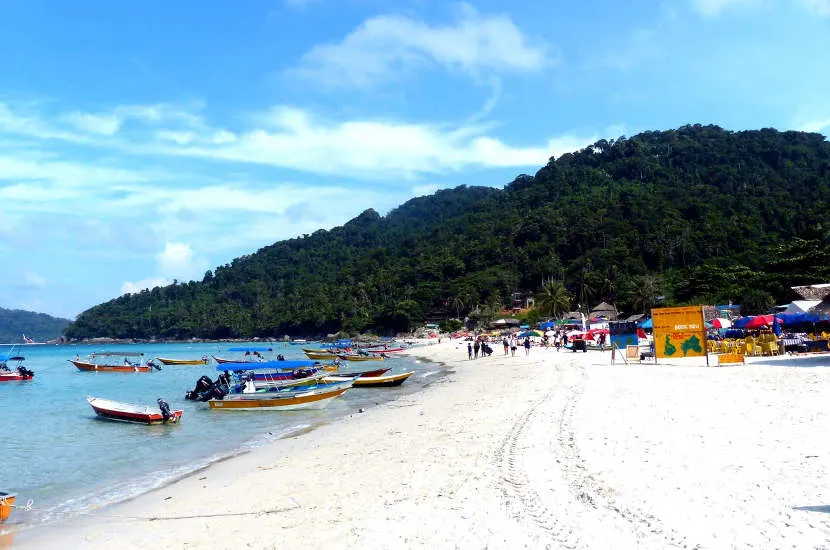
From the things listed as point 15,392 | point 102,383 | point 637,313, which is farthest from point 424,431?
point 637,313

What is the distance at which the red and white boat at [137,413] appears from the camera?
19922mm

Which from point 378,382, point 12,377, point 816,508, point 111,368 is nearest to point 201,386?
point 378,382

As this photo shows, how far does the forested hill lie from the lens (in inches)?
3447

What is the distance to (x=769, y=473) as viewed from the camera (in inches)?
290

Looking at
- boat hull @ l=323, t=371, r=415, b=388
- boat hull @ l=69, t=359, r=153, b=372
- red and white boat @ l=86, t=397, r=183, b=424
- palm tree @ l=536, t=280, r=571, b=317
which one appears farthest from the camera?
palm tree @ l=536, t=280, r=571, b=317

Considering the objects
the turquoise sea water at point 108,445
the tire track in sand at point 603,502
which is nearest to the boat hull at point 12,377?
the turquoise sea water at point 108,445

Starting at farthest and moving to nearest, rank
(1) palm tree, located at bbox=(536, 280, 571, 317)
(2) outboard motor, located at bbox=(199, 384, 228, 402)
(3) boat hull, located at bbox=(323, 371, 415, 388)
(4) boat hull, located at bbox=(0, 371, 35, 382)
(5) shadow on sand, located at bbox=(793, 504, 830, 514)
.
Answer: (1) palm tree, located at bbox=(536, 280, 571, 317) < (4) boat hull, located at bbox=(0, 371, 35, 382) < (3) boat hull, located at bbox=(323, 371, 415, 388) < (2) outboard motor, located at bbox=(199, 384, 228, 402) < (5) shadow on sand, located at bbox=(793, 504, 830, 514)

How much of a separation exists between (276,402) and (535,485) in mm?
16129

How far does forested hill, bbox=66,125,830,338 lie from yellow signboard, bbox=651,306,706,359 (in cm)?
3764

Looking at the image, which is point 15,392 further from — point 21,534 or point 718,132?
point 718,132

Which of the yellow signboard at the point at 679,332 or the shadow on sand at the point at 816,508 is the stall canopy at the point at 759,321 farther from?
the shadow on sand at the point at 816,508

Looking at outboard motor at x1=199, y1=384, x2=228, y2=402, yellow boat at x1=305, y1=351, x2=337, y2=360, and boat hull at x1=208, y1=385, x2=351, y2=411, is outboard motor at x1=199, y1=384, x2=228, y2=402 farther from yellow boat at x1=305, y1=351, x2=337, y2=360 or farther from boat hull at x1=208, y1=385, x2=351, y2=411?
yellow boat at x1=305, y1=351, x2=337, y2=360

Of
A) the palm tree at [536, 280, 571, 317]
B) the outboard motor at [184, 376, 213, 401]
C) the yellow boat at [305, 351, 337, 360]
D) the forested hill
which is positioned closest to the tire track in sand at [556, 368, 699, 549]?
the outboard motor at [184, 376, 213, 401]

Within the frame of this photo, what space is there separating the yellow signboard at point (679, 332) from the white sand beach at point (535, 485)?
821cm
